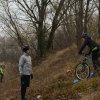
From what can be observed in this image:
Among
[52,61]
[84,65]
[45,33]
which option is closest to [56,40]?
[45,33]

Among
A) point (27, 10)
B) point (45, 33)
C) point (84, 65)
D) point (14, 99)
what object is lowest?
point (14, 99)

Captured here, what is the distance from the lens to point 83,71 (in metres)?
14.6

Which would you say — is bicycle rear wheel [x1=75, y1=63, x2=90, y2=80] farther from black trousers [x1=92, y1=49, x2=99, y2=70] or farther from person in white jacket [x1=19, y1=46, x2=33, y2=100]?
person in white jacket [x1=19, y1=46, x2=33, y2=100]

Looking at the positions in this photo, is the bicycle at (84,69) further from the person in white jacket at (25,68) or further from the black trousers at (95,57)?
the person in white jacket at (25,68)

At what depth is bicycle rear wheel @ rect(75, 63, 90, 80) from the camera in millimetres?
14433

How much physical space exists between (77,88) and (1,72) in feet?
64.3

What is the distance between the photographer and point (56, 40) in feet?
148

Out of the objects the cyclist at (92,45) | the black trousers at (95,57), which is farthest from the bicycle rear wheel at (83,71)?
the cyclist at (92,45)

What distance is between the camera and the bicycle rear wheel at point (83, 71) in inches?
568

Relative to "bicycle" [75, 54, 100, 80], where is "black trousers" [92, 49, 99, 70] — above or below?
above

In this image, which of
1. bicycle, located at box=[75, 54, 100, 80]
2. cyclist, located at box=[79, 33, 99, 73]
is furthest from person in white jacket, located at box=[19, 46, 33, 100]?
bicycle, located at box=[75, 54, 100, 80]

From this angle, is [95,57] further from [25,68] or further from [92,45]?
[25,68]

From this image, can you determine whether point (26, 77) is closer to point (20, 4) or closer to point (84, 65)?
point (84, 65)

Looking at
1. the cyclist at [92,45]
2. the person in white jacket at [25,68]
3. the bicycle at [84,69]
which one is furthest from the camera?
the bicycle at [84,69]
